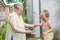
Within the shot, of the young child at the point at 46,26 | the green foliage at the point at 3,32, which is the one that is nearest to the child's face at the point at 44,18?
the young child at the point at 46,26

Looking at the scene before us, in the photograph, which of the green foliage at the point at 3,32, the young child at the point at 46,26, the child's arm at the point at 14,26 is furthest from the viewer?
the green foliage at the point at 3,32

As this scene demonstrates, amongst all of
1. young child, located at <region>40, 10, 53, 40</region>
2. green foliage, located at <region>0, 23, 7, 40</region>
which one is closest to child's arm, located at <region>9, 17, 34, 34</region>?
young child, located at <region>40, 10, 53, 40</region>

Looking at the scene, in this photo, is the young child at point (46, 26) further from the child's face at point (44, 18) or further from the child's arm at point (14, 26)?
the child's arm at point (14, 26)

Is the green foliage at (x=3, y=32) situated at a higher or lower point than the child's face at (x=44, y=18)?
lower

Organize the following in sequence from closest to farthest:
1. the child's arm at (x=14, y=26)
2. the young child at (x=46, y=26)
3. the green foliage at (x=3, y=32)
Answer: the child's arm at (x=14, y=26) < the young child at (x=46, y=26) < the green foliage at (x=3, y=32)

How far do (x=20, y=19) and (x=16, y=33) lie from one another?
8 cm

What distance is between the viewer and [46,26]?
1055 millimetres

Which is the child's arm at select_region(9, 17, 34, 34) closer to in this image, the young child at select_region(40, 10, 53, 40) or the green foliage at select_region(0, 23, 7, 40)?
the young child at select_region(40, 10, 53, 40)

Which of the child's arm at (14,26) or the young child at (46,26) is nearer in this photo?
the child's arm at (14,26)

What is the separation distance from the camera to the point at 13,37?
961mm

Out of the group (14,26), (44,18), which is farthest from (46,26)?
(14,26)

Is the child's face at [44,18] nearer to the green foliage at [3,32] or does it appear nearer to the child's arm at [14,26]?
the child's arm at [14,26]

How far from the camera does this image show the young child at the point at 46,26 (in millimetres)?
1033

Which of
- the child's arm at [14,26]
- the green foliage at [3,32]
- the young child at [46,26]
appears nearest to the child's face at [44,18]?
the young child at [46,26]
